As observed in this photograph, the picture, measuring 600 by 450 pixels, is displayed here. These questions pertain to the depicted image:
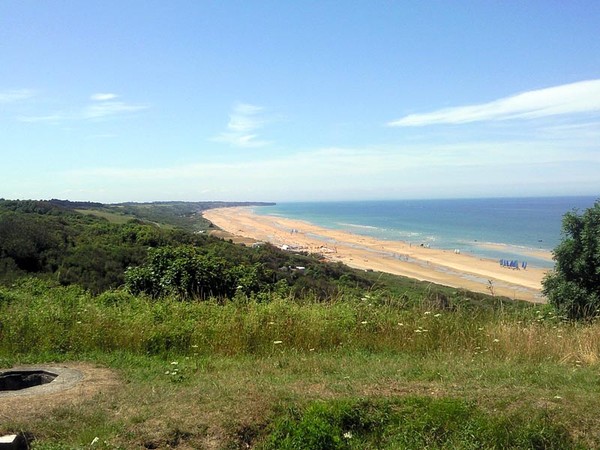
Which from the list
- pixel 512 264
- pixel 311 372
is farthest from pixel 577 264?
pixel 512 264

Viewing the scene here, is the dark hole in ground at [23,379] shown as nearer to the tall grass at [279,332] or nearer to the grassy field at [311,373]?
the grassy field at [311,373]

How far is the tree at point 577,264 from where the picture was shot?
1200cm

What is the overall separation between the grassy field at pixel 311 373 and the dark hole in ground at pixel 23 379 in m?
0.46

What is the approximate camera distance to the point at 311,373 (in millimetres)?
5602

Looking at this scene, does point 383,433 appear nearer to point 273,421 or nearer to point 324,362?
point 273,421

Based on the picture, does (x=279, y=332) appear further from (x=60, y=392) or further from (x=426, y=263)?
(x=426, y=263)

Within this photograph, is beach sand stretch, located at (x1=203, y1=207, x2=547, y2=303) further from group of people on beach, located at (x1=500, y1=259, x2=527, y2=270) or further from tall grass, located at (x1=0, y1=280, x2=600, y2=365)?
tall grass, located at (x1=0, y1=280, x2=600, y2=365)

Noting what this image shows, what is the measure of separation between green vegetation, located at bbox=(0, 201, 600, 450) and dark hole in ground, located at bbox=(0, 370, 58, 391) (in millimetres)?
480

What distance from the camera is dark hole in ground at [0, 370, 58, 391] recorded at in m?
5.52

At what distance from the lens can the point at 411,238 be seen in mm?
68562

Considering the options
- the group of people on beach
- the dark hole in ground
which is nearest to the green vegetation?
the dark hole in ground

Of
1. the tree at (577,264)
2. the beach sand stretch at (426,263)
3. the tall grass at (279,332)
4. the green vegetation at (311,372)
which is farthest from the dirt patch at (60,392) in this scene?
the beach sand stretch at (426,263)

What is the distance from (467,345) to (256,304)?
3282mm

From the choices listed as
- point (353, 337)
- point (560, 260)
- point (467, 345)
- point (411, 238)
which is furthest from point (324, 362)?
point (411, 238)
